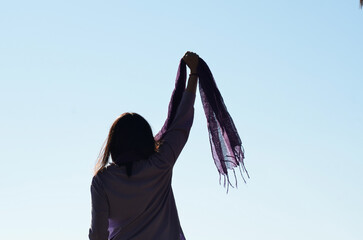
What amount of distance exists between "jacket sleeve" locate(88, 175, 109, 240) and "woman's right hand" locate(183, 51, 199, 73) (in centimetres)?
116

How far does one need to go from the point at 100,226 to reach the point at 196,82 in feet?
4.19

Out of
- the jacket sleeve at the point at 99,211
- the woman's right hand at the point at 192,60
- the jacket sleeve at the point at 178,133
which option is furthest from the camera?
the woman's right hand at the point at 192,60

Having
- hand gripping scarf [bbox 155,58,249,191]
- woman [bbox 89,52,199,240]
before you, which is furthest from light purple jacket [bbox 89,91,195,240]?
hand gripping scarf [bbox 155,58,249,191]

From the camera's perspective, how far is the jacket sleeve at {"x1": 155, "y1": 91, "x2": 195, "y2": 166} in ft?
17.1

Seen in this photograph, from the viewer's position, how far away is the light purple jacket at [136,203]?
511cm

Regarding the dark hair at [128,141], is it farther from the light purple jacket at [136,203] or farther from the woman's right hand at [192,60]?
the woman's right hand at [192,60]

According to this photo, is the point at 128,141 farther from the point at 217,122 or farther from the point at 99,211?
the point at 217,122

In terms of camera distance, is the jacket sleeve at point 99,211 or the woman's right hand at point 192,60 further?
the woman's right hand at point 192,60

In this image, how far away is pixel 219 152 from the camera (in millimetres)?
5914

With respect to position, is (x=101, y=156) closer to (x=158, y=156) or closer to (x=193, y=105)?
(x=158, y=156)

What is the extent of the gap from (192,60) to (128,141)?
1.01 m

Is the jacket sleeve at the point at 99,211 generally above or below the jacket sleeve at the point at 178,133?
below

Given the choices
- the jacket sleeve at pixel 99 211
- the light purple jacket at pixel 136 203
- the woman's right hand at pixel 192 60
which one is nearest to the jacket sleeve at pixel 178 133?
the light purple jacket at pixel 136 203

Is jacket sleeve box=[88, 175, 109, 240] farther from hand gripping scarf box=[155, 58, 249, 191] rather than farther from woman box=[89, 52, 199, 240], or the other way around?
hand gripping scarf box=[155, 58, 249, 191]
